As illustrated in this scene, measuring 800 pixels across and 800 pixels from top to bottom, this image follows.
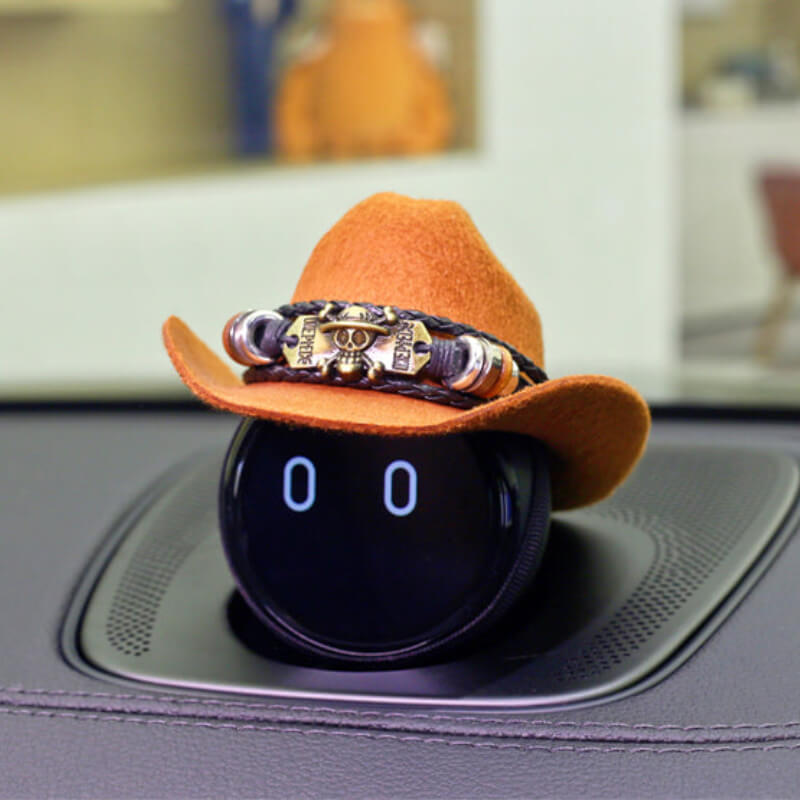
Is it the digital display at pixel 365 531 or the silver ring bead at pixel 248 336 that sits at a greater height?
the silver ring bead at pixel 248 336

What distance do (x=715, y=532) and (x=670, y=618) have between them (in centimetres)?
10

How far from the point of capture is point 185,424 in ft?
3.08

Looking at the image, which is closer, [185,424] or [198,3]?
[185,424]

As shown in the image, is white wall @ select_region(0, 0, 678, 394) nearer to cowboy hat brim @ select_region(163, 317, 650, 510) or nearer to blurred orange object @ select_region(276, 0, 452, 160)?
blurred orange object @ select_region(276, 0, 452, 160)

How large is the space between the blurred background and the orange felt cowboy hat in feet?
1.34

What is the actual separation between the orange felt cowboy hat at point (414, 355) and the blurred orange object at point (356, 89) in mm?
2534

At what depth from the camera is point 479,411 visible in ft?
1.62

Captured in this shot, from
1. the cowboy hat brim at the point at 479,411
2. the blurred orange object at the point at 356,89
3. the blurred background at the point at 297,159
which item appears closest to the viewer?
the cowboy hat brim at the point at 479,411

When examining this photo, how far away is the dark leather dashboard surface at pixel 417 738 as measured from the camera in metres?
0.50

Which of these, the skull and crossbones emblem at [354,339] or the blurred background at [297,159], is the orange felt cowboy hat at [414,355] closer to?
the skull and crossbones emblem at [354,339]

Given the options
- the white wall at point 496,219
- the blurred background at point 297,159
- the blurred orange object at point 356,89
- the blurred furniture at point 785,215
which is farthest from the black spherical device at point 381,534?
the blurred furniture at point 785,215

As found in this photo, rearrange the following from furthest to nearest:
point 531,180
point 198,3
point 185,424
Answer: point 531,180 → point 198,3 → point 185,424

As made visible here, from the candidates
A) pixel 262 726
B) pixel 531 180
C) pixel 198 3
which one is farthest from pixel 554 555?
pixel 531 180

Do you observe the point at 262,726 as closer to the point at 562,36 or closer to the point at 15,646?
the point at 15,646
